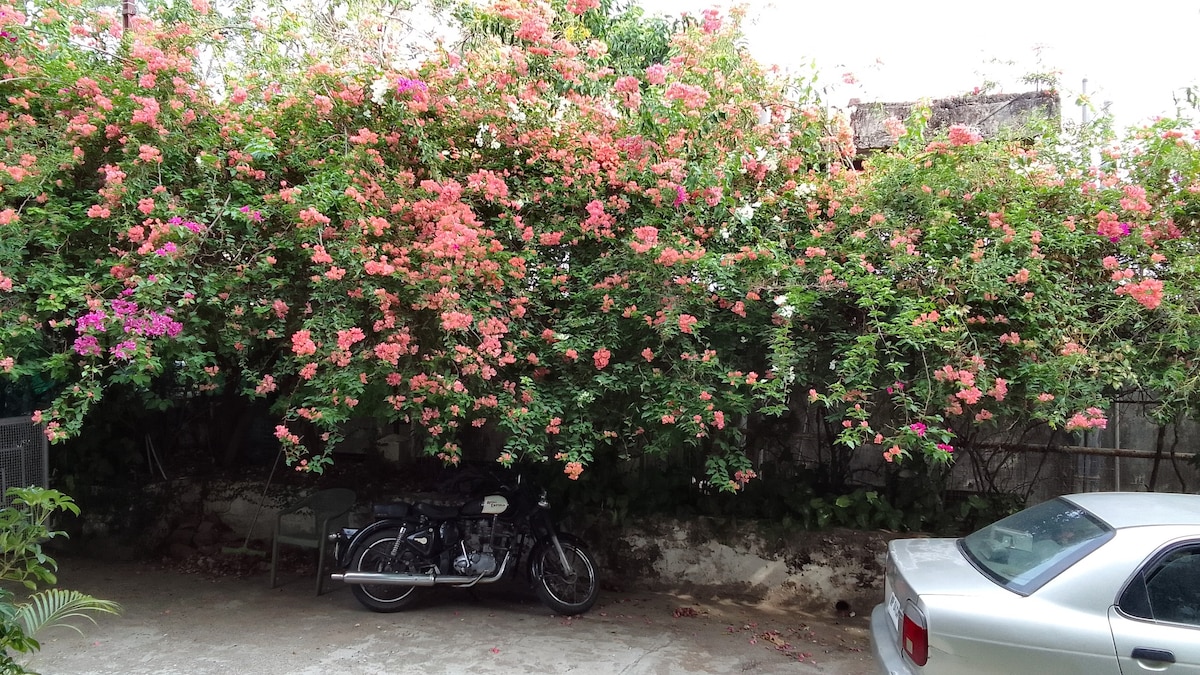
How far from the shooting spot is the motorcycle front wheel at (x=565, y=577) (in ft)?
18.2

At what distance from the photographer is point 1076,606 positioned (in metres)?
3.05

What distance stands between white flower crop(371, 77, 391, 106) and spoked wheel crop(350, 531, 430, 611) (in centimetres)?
292

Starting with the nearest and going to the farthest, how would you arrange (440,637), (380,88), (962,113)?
(380,88)
(440,637)
(962,113)

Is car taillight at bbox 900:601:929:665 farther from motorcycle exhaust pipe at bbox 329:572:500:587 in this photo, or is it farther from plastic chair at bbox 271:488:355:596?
plastic chair at bbox 271:488:355:596

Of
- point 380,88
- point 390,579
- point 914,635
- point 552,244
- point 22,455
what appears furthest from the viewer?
point 22,455

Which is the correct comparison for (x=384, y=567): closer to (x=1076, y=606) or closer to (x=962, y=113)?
(x=1076, y=606)

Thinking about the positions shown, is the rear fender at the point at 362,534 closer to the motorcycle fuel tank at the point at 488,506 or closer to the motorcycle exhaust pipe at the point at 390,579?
the motorcycle exhaust pipe at the point at 390,579

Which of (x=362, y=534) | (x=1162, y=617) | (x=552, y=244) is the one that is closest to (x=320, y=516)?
(x=362, y=534)

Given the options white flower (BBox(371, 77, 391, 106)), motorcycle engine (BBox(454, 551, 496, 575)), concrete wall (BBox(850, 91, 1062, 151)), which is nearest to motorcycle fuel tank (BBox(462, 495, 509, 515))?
motorcycle engine (BBox(454, 551, 496, 575))

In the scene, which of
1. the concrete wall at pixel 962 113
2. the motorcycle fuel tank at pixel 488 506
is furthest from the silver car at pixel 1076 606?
A: the concrete wall at pixel 962 113

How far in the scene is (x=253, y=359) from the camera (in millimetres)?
5438

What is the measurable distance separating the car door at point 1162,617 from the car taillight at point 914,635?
668 mm

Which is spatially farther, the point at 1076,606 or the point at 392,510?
the point at 392,510

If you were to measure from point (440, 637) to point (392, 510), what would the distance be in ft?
3.22
